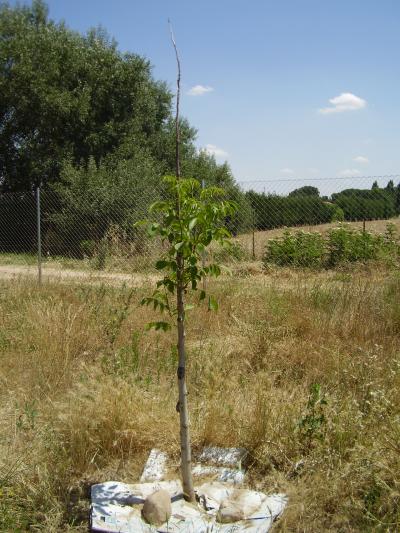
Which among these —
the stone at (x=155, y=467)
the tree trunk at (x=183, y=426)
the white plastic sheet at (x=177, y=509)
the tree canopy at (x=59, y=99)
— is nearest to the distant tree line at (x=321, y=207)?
the stone at (x=155, y=467)

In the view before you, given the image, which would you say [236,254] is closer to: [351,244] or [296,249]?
[296,249]

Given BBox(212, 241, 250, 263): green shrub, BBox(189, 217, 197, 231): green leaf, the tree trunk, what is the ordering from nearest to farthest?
BBox(189, 217, 197, 231): green leaf < the tree trunk < BBox(212, 241, 250, 263): green shrub

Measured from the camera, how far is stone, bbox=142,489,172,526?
246 cm

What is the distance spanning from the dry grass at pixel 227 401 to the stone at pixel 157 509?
0.33 meters

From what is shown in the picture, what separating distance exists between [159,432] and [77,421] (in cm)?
50

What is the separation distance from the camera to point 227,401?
3.45 metres

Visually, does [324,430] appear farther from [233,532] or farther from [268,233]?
[268,233]

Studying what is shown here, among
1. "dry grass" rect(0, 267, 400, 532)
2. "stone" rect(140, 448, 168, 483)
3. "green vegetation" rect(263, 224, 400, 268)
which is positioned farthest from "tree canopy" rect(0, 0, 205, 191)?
"stone" rect(140, 448, 168, 483)

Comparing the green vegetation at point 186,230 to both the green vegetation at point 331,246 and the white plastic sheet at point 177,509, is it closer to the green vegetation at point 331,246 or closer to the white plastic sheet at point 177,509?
the white plastic sheet at point 177,509

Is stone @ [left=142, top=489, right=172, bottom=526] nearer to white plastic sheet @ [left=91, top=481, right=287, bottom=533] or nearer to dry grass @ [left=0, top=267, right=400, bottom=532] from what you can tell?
white plastic sheet @ [left=91, top=481, right=287, bottom=533]

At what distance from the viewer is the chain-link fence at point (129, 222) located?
9203 mm

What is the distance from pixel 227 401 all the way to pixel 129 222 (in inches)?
388

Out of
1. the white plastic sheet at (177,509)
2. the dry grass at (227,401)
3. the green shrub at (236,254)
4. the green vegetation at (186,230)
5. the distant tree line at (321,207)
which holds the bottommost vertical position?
the white plastic sheet at (177,509)

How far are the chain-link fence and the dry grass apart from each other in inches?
115
